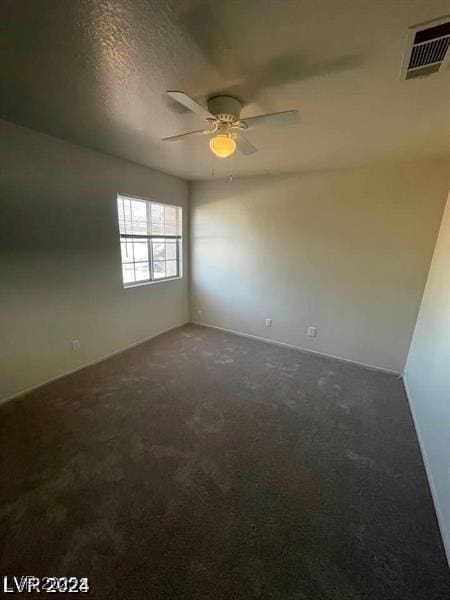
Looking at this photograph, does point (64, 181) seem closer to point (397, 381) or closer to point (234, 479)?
point (234, 479)

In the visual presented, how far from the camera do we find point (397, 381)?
9.73ft

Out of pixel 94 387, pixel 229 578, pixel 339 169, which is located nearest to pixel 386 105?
pixel 339 169

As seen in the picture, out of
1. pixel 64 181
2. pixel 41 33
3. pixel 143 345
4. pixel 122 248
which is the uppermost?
pixel 41 33

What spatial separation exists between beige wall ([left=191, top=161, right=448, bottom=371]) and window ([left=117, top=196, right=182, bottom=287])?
35 cm

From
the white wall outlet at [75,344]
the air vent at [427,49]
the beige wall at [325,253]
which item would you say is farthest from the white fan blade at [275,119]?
the white wall outlet at [75,344]

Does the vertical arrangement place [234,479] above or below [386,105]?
below

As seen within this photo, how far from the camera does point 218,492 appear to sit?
1.59 metres

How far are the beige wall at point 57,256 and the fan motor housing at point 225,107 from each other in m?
1.76

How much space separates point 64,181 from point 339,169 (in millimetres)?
3047

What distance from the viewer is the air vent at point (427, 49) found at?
1.01 m

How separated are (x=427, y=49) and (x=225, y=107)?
1007 mm

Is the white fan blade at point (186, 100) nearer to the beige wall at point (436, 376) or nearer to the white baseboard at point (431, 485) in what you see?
the beige wall at point (436, 376)

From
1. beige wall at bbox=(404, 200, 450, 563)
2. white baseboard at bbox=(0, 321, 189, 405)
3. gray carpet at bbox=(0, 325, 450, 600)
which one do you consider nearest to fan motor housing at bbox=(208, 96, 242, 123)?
beige wall at bbox=(404, 200, 450, 563)

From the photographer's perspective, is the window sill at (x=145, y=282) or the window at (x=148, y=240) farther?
the window sill at (x=145, y=282)
